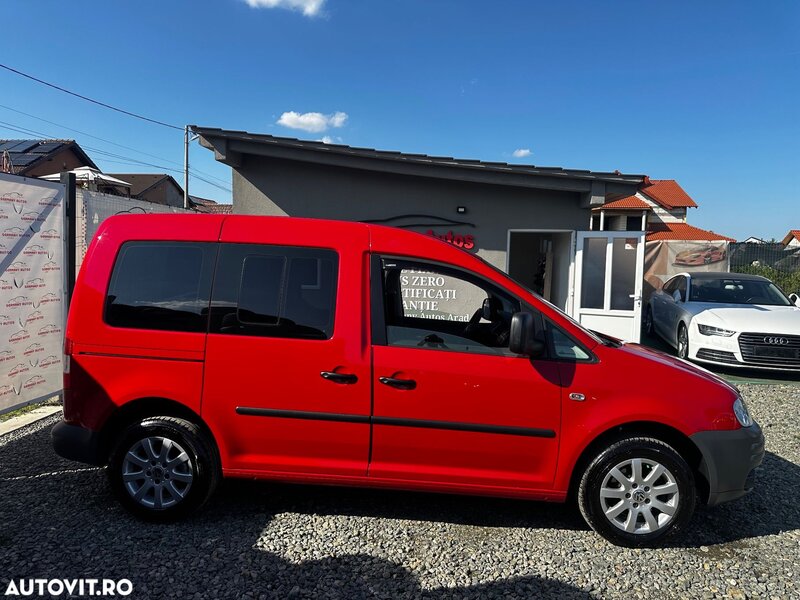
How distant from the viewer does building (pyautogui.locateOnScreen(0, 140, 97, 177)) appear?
55.0 feet

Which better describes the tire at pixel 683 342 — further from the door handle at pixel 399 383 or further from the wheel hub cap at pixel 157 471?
the wheel hub cap at pixel 157 471

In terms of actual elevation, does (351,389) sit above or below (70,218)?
below

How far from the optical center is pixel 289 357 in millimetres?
3037

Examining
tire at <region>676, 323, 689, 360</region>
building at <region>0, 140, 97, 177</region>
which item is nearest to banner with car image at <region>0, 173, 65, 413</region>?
tire at <region>676, 323, 689, 360</region>

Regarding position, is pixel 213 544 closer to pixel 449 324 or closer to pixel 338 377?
pixel 338 377

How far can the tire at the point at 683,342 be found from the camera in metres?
7.91

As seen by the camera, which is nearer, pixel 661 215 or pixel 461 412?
pixel 461 412

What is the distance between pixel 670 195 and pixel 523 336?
37090 mm

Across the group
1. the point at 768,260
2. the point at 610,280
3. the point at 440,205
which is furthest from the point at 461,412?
the point at 768,260

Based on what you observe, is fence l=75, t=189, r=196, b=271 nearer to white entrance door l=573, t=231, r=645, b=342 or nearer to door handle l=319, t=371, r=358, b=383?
door handle l=319, t=371, r=358, b=383

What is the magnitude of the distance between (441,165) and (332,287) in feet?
15.4

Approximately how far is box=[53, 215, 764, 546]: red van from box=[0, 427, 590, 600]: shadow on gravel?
26 cm

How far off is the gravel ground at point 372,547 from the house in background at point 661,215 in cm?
2377

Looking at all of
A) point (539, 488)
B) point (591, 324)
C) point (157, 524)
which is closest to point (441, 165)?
point (591, 324)
